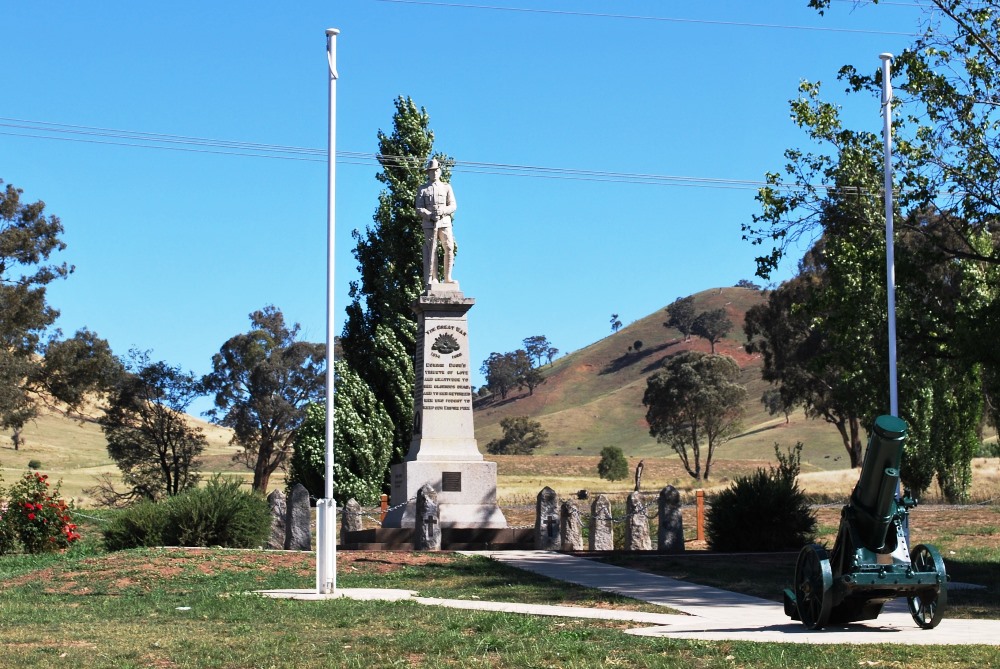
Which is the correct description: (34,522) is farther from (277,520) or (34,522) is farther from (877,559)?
(877,559)

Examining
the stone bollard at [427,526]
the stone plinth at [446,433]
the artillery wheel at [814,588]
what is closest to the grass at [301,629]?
the artillery wheel at [814,588]

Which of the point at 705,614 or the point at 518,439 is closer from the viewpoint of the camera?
the point at 705,614

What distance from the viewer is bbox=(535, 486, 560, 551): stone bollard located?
2405 centimetres

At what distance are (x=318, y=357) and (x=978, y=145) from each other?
142 ft

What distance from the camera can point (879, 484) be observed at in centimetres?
1157

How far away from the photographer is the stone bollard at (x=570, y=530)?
23.9 m

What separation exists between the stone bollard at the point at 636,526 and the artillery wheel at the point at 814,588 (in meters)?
11.3

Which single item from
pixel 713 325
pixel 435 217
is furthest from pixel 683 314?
pixel 435 217

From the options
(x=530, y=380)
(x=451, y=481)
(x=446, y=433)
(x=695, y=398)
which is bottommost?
(x=451, y=481)

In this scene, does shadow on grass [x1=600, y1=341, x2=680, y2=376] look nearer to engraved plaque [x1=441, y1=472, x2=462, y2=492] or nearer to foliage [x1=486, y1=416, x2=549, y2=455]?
foliage [x1=486, y1=416, x2=549, y2=455]

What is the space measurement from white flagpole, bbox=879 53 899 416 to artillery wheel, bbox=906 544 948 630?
9.33 meters

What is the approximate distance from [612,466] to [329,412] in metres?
65.7

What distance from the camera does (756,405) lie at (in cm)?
13950

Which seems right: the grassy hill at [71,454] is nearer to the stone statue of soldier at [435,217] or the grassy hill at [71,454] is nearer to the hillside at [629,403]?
the hillside at [629,403]
